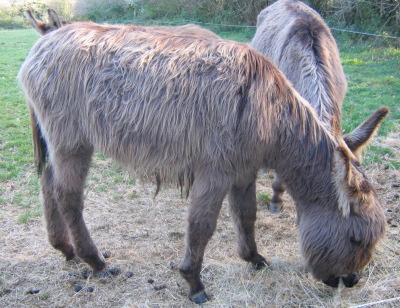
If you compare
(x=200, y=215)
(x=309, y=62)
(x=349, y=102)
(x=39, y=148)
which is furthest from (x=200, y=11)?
(x=200, y=215)

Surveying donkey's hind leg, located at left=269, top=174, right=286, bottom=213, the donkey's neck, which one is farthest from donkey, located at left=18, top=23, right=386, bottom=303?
donkey's hind leg, located at left=269, top=174, right=286, bottom=213

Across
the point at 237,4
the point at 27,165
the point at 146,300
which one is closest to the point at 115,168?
the point at 27,165

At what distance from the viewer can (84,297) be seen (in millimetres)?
3467

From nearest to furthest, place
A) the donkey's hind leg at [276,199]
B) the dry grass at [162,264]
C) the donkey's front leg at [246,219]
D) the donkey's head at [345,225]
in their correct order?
the donkey's head at [345,225], the dry grass at [162,264], the donkey's front leg at [246,219], the donkey's hind leg at [276,199]

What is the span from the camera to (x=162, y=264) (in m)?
3.89

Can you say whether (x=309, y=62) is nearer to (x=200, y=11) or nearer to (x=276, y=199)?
(x=276, y=199)

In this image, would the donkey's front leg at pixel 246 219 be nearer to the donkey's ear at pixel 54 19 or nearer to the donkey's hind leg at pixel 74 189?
the donkey's hind leg at pixel 74 189

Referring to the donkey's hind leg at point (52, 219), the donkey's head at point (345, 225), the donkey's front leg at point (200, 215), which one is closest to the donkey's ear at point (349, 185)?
the donkey's head at point (345, 225)

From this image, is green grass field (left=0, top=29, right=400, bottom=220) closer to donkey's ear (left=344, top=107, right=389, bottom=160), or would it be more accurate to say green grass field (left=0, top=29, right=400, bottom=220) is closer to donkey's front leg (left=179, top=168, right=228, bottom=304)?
donkey's front leg (left=179, top=168, right=228, bottom=304)

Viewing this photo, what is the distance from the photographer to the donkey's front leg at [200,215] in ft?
9.79

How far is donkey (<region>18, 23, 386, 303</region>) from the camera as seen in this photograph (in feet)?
9.60

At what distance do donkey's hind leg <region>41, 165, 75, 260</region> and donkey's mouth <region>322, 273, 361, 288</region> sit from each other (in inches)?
94.0

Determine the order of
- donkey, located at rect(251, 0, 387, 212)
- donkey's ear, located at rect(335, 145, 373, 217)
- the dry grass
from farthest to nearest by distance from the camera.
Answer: donkey, located at rect(251, 0, 387, 212) < the dry grass < donkey's ear, located at rect(335, 145, 373, 217)

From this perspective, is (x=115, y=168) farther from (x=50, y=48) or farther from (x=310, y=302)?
(x=310, y=302)
